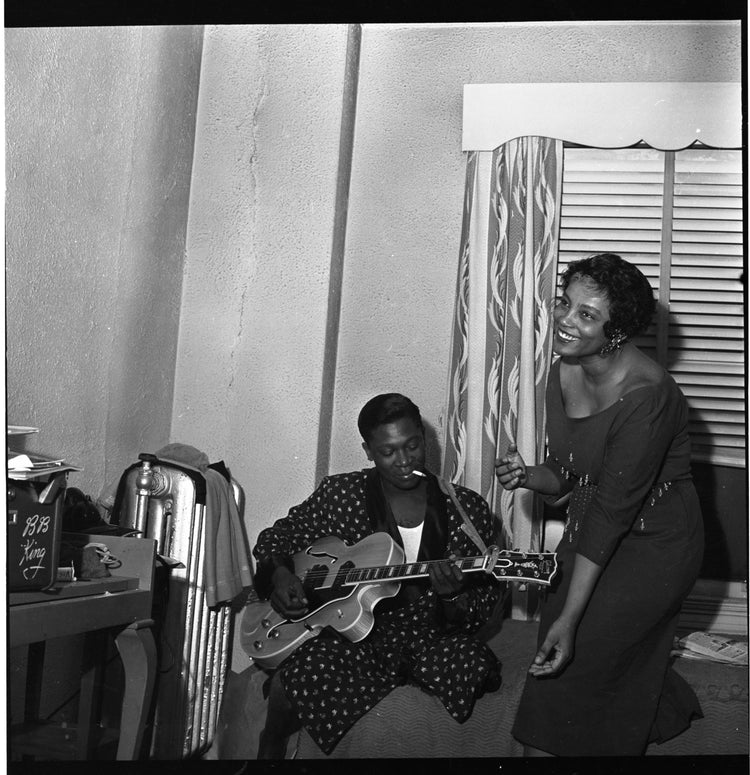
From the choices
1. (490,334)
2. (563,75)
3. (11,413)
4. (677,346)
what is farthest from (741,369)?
(11,413)

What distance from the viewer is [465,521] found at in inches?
103

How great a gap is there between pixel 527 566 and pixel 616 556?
Result: 0.23 meters

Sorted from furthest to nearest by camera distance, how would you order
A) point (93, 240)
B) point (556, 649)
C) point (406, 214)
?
point (406, 214)
point (93, 240)
point (556, 649)

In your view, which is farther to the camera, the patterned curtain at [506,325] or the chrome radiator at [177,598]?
the patterned curtain at [506,325]

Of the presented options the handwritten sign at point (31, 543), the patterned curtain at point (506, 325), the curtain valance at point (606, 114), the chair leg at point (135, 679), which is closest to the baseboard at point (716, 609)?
the patterned curtain at point (506, 325)

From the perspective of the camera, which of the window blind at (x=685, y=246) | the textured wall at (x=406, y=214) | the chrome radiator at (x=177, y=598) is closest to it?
the chrome radiator at (x=177, y=598)

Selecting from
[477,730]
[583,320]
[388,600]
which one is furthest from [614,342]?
[477,730]

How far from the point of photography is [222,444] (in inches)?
123

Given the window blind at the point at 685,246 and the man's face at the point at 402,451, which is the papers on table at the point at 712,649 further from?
the man's face at the point at 402,451

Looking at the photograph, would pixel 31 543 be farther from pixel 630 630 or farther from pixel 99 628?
pixel 630 630

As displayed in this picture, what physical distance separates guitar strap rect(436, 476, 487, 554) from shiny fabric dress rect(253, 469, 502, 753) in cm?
2

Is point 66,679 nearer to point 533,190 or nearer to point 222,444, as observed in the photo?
point 222,444

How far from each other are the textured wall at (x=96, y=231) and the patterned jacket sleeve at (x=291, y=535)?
59 cm

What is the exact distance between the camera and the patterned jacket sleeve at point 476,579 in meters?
2.52
